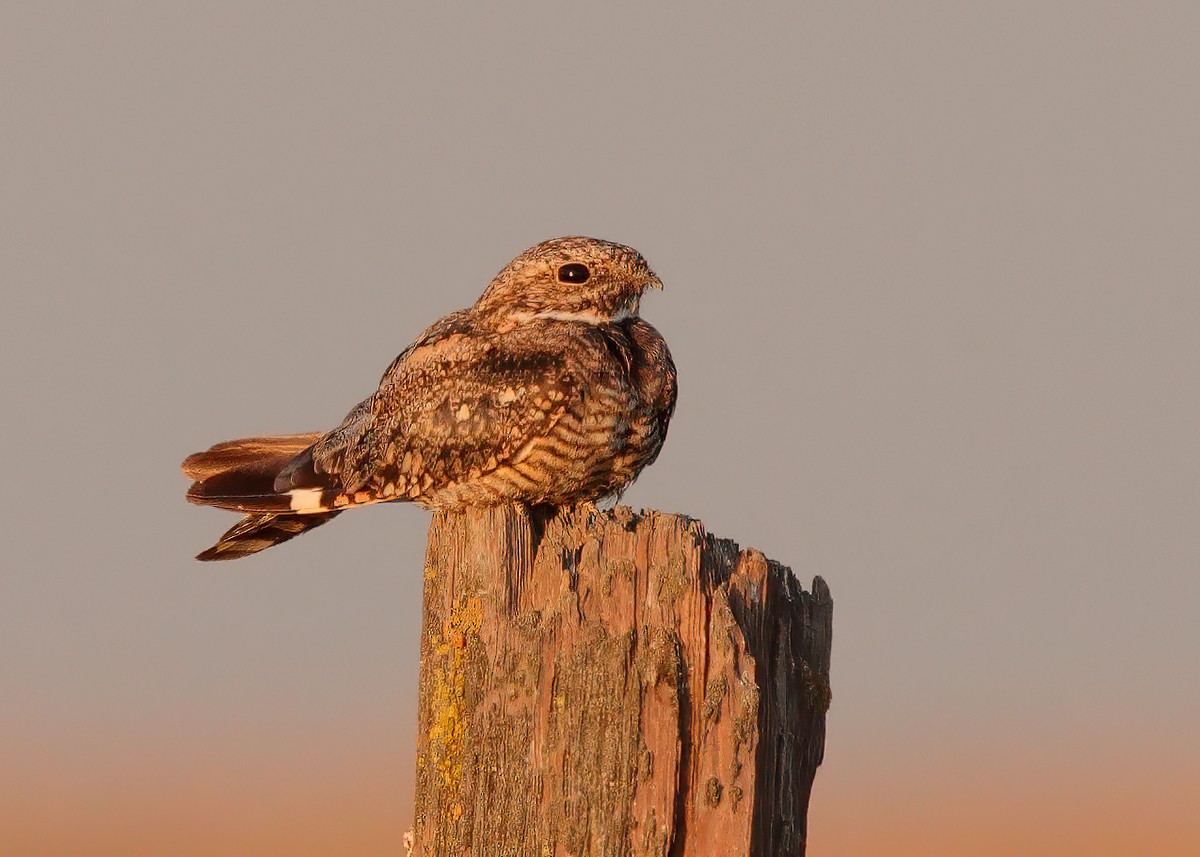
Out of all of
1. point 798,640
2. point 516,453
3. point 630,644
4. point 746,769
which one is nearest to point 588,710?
point 630,644

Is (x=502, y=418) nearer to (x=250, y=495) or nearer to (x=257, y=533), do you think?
(x=250, y=495)

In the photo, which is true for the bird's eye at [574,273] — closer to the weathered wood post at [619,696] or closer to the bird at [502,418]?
the bird at [502,418]

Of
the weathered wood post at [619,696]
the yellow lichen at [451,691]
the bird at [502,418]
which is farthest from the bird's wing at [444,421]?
the yellow lichen at [451,691]

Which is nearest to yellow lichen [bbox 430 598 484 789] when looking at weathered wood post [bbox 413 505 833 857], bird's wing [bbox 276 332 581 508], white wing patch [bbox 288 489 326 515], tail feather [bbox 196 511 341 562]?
weathered wood post [bbox 413 505 833 857]

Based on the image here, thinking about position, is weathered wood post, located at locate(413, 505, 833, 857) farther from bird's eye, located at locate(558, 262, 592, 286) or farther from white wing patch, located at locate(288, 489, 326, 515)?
bird's eye, located at locate(558, 262, 592, 286)

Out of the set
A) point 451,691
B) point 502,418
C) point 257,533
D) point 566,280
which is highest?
point 566,280

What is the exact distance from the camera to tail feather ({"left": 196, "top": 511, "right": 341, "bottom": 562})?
15.4ft

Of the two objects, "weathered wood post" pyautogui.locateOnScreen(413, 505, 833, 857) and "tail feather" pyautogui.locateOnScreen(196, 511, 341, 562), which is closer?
"weathered wood post" pyautogui.locateOnScreen(413, 505, 833, 857)

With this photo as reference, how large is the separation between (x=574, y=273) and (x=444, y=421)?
2.36 ft

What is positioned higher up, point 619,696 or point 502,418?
point 502,418

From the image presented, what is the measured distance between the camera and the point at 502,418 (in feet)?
14.1

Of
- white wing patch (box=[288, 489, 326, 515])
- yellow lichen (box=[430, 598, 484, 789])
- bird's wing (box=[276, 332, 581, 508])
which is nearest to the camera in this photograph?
yellow lichen (box=[430, 598, 484, 789])

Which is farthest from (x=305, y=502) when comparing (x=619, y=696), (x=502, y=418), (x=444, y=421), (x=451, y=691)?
(x=619, y=696)

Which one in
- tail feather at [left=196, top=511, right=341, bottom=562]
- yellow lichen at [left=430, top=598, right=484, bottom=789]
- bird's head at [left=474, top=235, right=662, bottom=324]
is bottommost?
yellow lichen at [left=430, top=598, right=484, bottom=789]
